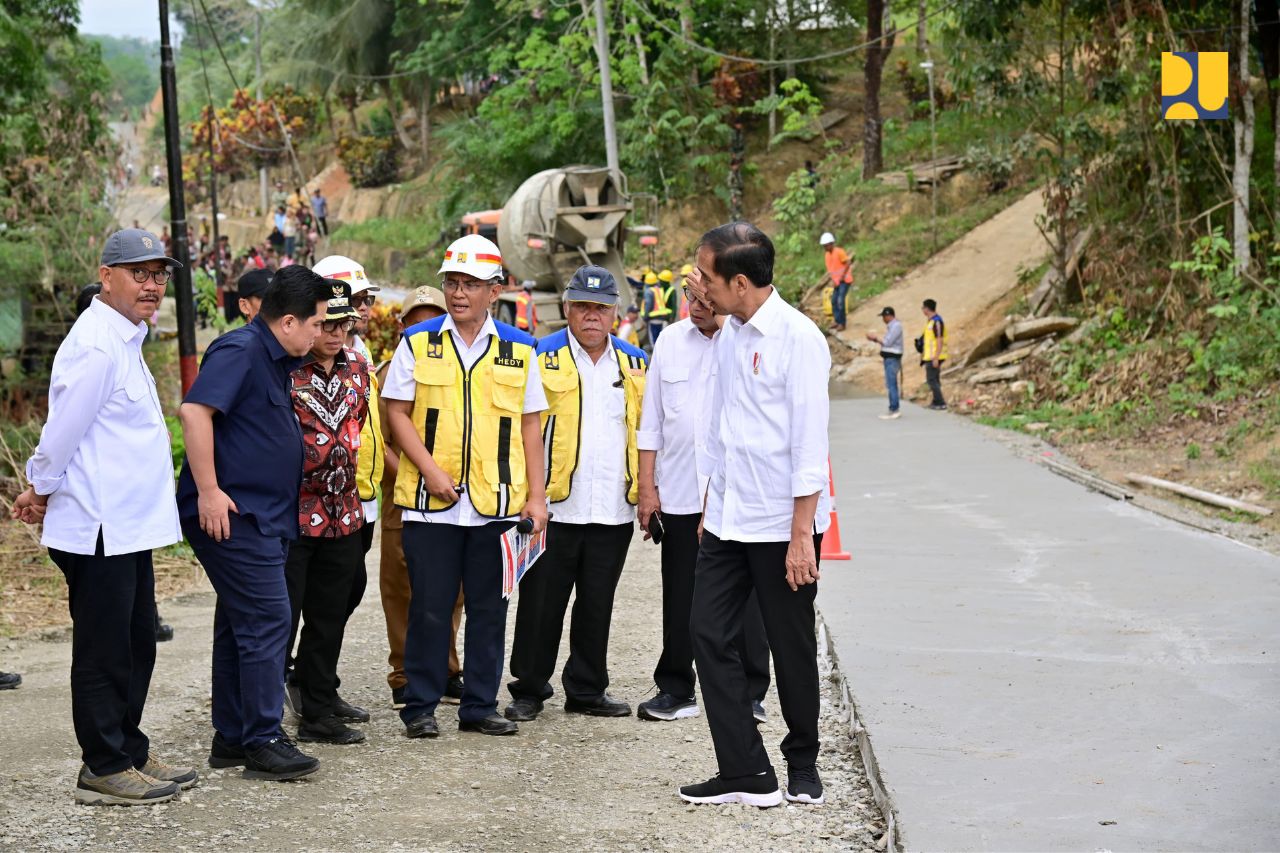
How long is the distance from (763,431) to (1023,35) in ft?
57.4

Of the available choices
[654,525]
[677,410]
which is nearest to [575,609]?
[654,525]

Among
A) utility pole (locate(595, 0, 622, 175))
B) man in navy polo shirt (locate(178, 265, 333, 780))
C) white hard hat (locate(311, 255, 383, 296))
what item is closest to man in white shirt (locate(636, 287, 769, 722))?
white hard hat (locate(311, 255, 383, 296))

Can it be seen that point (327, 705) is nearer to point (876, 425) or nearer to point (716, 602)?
point (716, 602)

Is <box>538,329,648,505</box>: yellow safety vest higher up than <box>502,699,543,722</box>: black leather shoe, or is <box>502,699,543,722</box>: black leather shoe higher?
<box>538,329,648,505</box>: yellow safety vest

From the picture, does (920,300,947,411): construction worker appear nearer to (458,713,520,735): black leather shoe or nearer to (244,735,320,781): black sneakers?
(458,713,520,735): black leather shoe

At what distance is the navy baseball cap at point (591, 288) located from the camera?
663cm

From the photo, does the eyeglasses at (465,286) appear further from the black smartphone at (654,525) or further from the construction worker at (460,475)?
the black smartphone at (654,525)

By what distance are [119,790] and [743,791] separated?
7.37ft

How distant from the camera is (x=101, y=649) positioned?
531cm

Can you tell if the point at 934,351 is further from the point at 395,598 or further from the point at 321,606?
the point at 321,606

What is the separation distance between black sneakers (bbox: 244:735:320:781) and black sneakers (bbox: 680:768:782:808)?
58.2 inches

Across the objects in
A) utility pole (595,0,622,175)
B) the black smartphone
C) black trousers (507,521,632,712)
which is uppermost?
utility pole (595,0,622,175)

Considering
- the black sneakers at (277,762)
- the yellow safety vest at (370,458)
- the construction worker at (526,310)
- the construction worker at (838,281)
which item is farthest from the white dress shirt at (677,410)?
the construction worker at (838,281)

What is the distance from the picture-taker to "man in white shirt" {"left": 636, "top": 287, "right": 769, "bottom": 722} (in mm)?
6562
